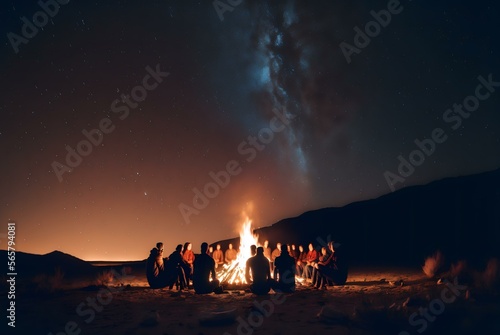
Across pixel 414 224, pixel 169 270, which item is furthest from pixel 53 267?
pixel 414 224

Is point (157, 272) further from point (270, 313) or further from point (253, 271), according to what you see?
point (270, 313)

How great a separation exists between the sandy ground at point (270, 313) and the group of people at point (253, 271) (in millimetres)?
447

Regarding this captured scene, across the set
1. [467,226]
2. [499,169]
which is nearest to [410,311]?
[467,226]

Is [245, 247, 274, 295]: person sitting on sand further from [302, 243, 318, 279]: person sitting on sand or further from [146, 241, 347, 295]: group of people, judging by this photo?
[302, 243, 318, 279]: person sitting on sand

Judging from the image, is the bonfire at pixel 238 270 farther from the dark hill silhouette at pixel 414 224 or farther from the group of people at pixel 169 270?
the dark hill silhouette at pixel 414 224

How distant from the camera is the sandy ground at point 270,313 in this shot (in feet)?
21.3

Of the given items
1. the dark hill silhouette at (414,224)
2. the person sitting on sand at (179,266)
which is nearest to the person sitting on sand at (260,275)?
the person sitting on sand at (179,266)

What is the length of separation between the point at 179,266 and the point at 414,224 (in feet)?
126

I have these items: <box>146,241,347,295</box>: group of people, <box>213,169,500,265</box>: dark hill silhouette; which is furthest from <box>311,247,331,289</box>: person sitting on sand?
<box>213,169,500,265</box>: dark hill silhouette

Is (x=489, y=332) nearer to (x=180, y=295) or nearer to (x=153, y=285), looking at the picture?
(x=180, y=295)

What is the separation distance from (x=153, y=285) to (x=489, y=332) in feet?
35.0
